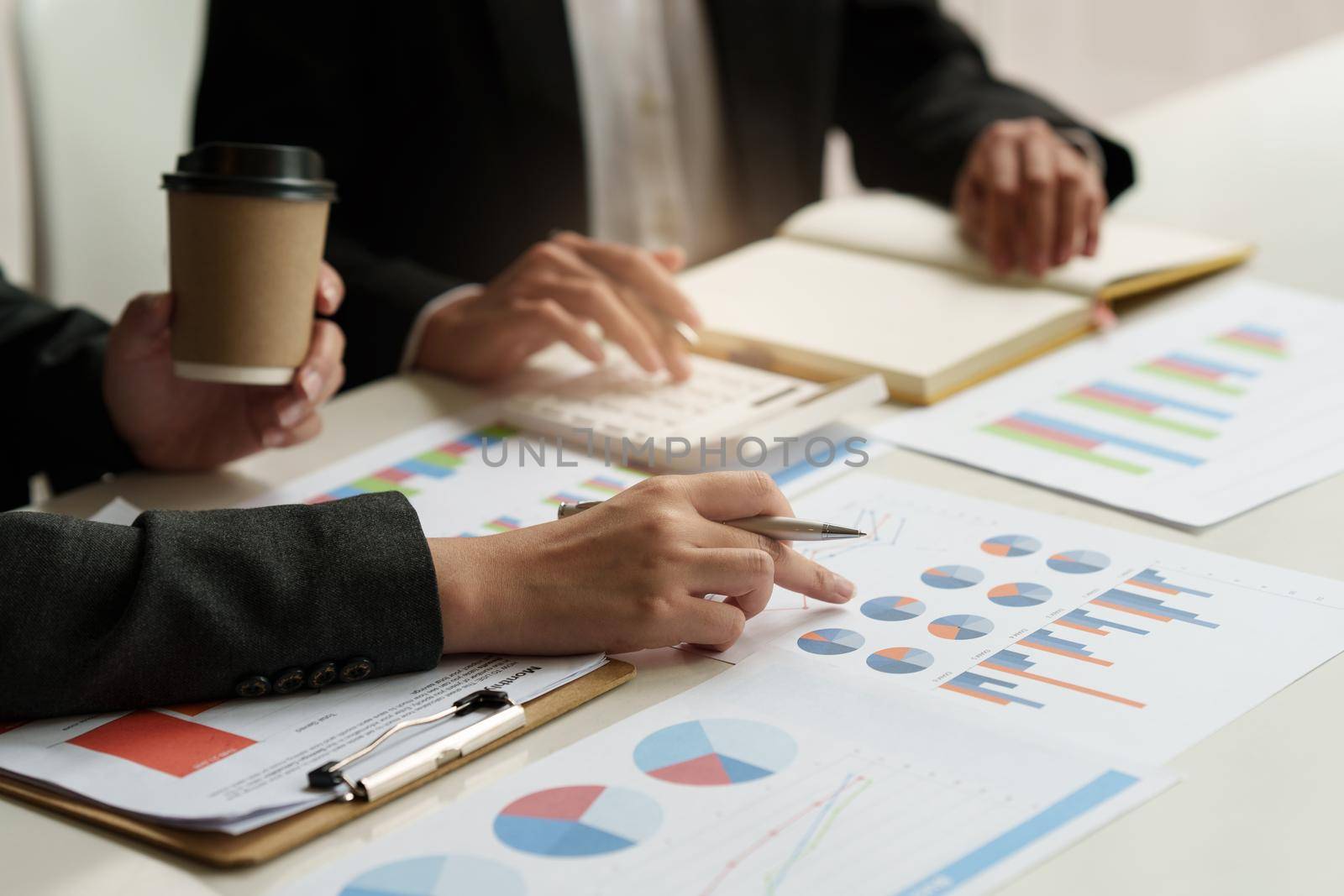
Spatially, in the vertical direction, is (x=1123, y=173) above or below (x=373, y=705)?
above

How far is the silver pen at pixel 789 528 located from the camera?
33.0 inches

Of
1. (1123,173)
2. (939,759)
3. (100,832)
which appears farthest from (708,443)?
(1123,173)

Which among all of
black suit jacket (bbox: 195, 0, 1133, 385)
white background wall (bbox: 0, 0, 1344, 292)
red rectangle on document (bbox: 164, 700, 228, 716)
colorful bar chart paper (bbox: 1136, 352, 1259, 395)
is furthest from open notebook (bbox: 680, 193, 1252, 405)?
white background wall (bbox: 0, 0, 1344, 292)

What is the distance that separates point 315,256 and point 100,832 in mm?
471

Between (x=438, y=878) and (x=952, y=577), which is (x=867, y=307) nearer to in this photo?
(x=952, y=577)

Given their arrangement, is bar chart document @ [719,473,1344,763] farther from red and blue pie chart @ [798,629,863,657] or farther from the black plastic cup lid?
the black plastic cup lid

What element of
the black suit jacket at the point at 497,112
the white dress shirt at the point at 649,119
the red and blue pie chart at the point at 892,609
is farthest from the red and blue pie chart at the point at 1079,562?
the white dress shirt at the point at 649,119

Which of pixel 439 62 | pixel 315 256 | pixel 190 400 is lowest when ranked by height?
pixel 190 400

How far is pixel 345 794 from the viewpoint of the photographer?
2.19 ft

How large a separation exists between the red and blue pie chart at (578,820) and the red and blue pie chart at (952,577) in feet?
0.93

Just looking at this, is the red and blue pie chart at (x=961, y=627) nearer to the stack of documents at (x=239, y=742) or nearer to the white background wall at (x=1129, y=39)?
the stack of documents at (x=239, y=742)

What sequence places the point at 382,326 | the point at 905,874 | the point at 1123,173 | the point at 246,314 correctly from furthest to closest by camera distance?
the point at 1123,173, the point at 382,326, the point at 246,314, the point at 905,874

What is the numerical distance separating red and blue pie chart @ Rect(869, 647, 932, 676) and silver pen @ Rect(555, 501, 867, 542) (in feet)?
Answer: 0.27

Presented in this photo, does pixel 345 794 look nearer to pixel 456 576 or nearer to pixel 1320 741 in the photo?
pixel 456 576
